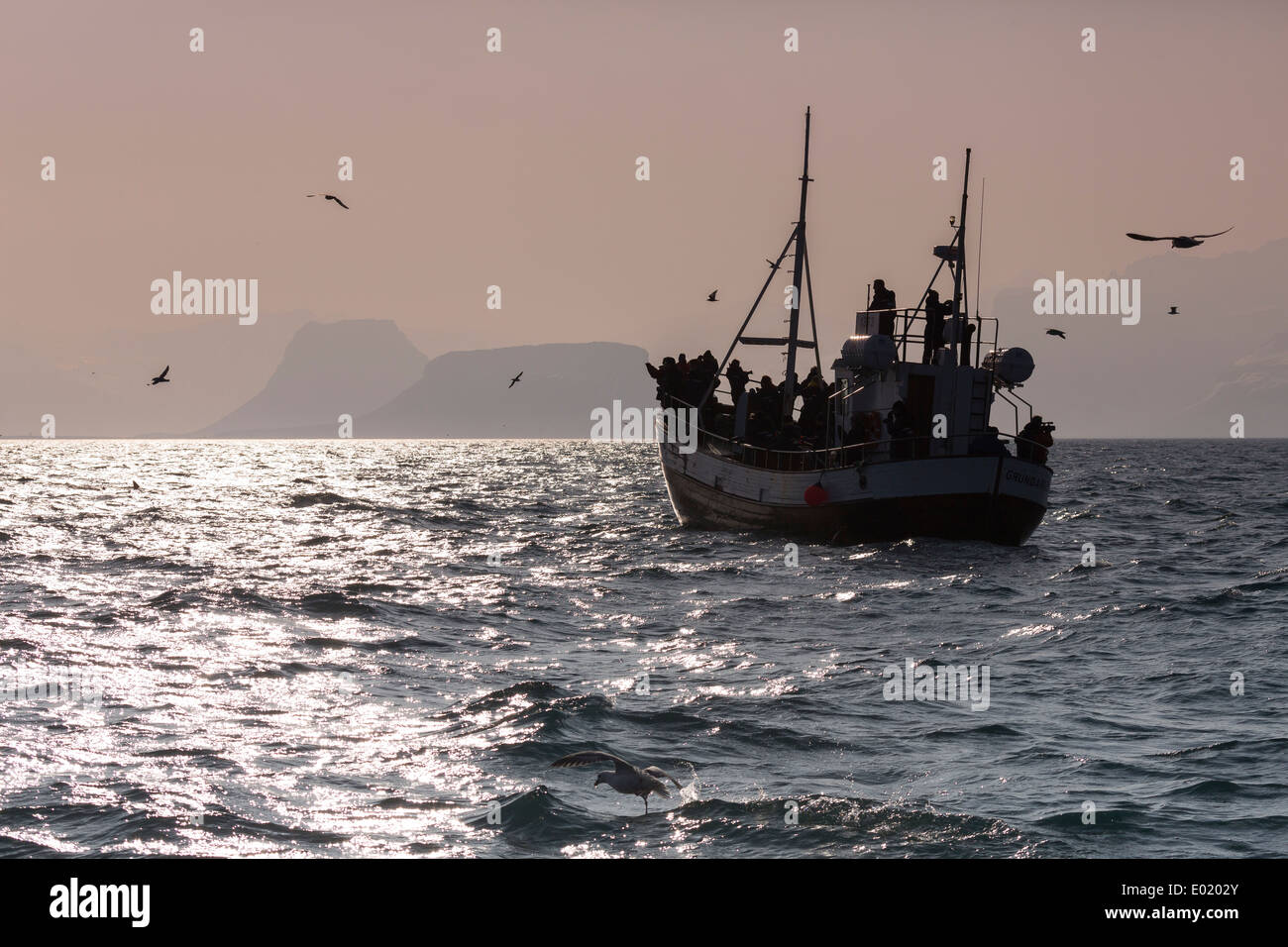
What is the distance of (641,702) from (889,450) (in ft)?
63.4

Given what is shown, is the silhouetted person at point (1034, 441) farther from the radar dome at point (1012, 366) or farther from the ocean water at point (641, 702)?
the ocean water at point (641, 702)

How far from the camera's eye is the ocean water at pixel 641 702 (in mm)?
8773

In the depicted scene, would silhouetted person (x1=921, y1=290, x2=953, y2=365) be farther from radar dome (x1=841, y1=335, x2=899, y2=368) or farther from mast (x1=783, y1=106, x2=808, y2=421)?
mast (x1=783, y1=106, x2=808, y2=421)

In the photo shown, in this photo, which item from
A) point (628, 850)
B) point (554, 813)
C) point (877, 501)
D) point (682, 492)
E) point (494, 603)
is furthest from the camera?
point (682, 492)

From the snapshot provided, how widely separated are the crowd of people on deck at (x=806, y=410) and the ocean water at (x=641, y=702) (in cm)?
316

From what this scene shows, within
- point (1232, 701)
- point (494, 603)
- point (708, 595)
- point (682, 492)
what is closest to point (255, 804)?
point (1232, 701)

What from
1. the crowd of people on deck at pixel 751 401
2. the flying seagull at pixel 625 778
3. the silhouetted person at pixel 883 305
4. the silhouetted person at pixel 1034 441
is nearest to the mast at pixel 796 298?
the crowd of people on deck at pixel 751 401

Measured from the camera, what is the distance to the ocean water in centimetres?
877

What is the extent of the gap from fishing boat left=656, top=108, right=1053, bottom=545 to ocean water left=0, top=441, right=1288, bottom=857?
131cm

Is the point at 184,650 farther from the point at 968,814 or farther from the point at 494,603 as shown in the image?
the point at 968,814

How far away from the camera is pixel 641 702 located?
42.9 ft
